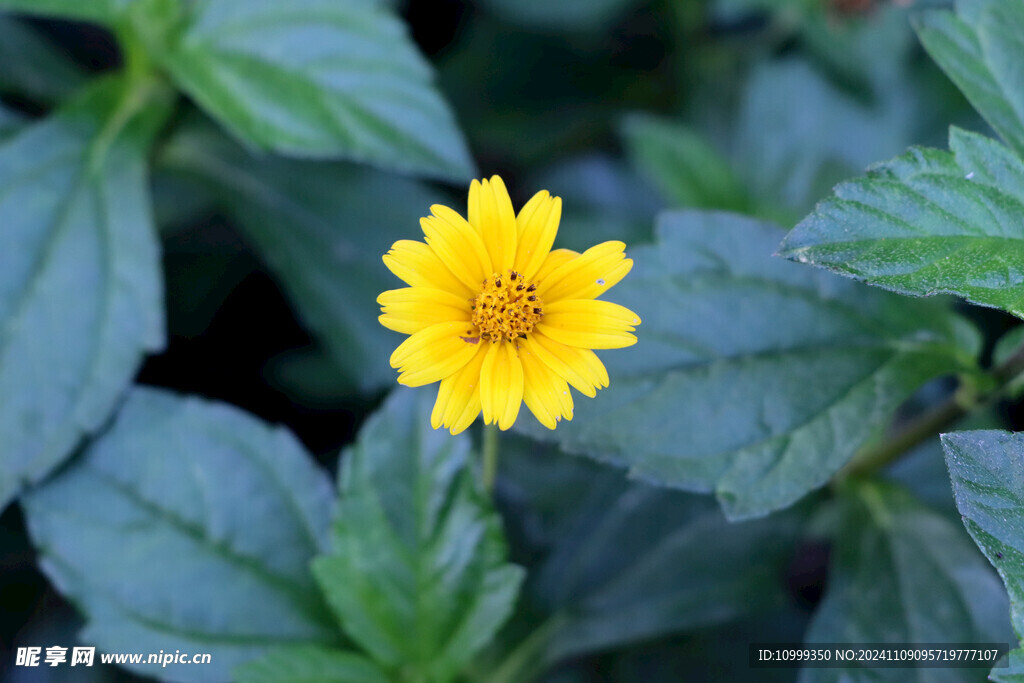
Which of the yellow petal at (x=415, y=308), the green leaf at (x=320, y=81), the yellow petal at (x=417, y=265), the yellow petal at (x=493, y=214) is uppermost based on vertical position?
the green leaf at (x=320, y=81)

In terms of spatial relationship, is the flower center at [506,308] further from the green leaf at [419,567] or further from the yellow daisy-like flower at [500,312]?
the green leaf at [419,567]

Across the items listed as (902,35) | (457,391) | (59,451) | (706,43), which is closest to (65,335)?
(59,451)

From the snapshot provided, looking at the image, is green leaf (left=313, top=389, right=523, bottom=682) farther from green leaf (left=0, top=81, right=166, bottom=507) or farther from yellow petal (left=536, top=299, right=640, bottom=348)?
green leaf (left=0, top=81, right=166, bottom=507)

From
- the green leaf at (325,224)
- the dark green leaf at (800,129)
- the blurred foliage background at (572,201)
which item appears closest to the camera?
the blurred foliage background at (572,201)

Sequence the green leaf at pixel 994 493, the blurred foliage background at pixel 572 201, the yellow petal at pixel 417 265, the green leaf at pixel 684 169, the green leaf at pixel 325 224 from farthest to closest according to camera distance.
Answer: the green leaf at pixel 684 169
the green leaf at pixel 325 224
the blurred foliage background at pixel 572 201
the yellow petal at pixel 417 265
the green leaf at pixel 994 493

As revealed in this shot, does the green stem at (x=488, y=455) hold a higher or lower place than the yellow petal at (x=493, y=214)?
lower

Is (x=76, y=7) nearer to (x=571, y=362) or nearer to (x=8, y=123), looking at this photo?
(x=8, y=123)

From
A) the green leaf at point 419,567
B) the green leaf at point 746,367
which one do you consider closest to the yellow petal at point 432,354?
the green leaf at point 746,367

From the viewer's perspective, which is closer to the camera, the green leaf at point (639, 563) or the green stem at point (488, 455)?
the green stem at point (488, 455)
